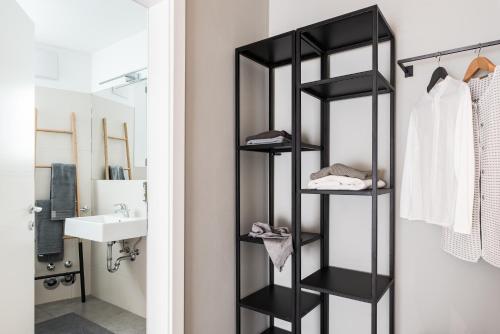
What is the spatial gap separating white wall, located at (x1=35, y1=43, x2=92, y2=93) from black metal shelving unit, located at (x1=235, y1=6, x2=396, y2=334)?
2.22 m

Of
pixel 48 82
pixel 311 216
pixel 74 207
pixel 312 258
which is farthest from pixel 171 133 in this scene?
pixel 48 82

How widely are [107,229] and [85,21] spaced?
1.79 m

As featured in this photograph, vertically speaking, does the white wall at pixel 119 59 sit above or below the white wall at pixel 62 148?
above

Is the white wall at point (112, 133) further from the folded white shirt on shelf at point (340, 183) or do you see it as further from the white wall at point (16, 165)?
the folded white shirt on shelf at point (340, 183)

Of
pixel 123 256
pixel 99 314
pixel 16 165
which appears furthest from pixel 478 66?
pixel 99 314

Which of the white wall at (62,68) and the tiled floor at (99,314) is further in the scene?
the white wall at (62,68)

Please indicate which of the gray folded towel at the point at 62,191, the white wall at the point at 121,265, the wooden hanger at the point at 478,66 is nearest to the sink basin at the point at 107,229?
the white wall at the point at 121,265

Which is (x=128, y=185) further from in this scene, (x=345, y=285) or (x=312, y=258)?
(x=345, y=285)

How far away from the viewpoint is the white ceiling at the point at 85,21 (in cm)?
249

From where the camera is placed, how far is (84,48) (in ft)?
10.5

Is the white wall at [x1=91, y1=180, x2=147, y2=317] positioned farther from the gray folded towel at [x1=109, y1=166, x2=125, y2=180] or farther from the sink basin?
the sink basin

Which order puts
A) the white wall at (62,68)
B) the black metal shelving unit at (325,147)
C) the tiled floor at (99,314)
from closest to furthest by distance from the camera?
the black metal shelving unit at (325,147)
the tiled floor at (99,314)
the white wall at (62,68)

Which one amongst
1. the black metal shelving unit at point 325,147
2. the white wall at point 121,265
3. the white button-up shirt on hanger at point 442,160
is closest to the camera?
the white button-up shirt on hanger at point 442,160

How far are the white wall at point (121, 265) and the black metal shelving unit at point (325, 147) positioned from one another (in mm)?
1371
